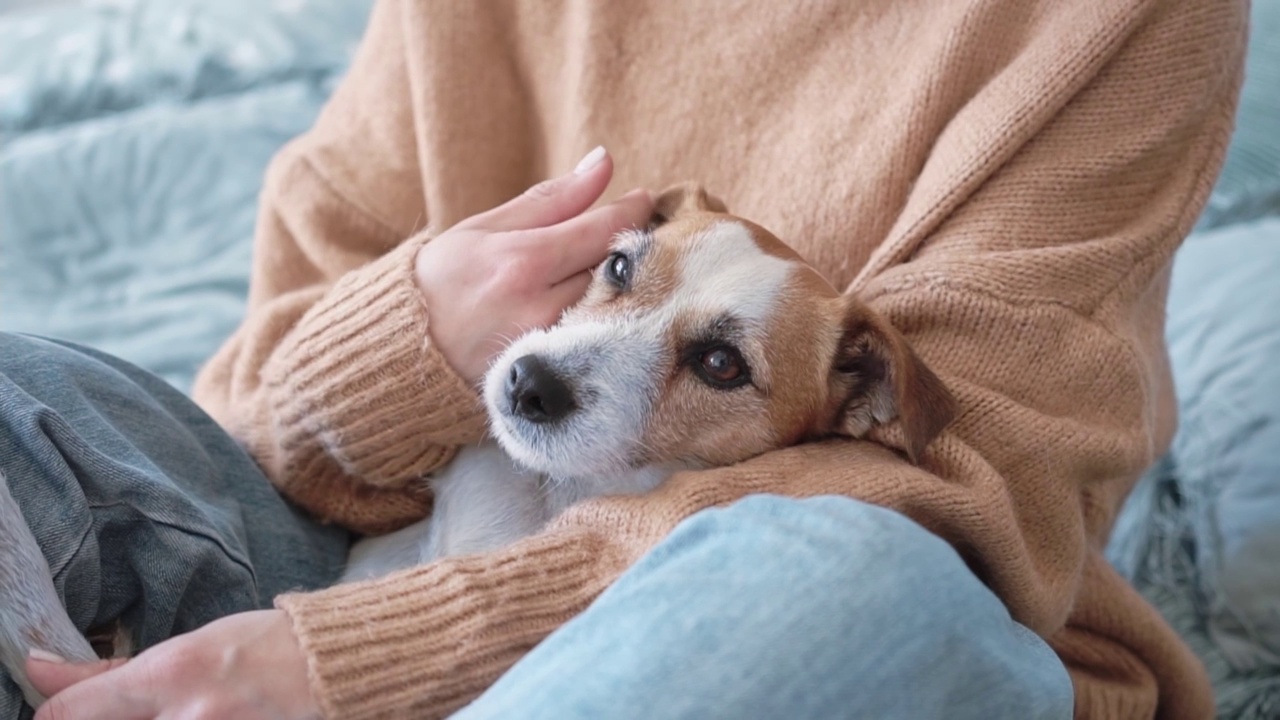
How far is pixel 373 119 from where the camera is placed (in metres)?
1.46

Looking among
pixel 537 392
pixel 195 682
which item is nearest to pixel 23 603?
pixel 195 682

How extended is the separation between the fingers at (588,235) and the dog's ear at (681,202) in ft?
0.16

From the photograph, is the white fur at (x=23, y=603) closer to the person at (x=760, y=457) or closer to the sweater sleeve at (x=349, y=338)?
the person at (x=760, y=457)

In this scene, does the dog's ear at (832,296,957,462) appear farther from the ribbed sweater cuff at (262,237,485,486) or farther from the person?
the ribbed sweater cuff at (262,237,485,486)

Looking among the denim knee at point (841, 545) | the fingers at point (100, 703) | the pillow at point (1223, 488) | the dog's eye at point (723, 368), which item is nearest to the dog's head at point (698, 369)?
the dog's eye at point (723, 368)

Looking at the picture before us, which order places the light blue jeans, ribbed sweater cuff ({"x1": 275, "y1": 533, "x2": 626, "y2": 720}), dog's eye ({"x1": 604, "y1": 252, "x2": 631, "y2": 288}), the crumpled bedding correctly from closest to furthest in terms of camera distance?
1. the light blue jeans
2. ribbed sweater cuff ({"x1": 275, "y1": 533, "x2": 626, "y2": 720})
3. dog's eye ({"x1": 604, "y1": 252, "x2": 631, "y2": 288})
4. the crumpled bedding

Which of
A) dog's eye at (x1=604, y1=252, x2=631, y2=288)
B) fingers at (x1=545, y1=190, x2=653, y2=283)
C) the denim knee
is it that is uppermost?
fingers at (x1=545, y1=190, x2=653, y2=283)

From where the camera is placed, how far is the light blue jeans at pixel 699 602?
0.68 metres

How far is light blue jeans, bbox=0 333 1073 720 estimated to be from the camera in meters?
0.68

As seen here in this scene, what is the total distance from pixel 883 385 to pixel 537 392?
1.13 feet

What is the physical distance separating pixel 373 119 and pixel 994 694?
1.11 m

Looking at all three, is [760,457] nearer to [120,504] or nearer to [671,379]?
[671,379]

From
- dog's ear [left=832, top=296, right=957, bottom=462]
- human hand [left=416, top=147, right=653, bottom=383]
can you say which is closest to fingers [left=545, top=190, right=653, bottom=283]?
human hand [left=416, top=147, right=653, bottom=383]

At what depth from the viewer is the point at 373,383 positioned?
1.06m
